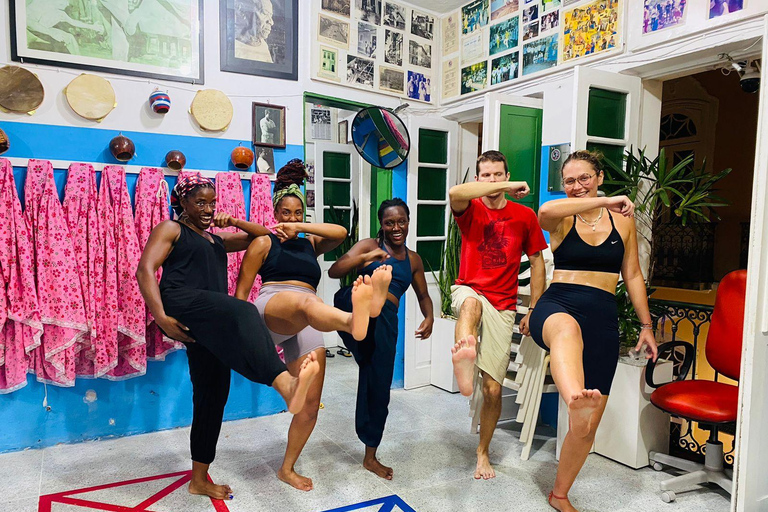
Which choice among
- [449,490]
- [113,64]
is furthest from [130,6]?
[449,490]

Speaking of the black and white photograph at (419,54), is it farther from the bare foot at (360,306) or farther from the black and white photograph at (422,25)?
the bare foot at (360,306)

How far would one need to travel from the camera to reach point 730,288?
2.95 metres

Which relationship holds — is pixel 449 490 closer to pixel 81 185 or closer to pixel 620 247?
pixel 620 247

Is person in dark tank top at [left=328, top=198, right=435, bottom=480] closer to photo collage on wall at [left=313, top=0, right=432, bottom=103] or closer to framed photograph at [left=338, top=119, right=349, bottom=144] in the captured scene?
photo collage on wall at [left=313, top=0, right=432, bottom=103]

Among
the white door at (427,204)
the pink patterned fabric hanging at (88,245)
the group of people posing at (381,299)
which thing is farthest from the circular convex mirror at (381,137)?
the pink patterned fabric hanging at (88,245)

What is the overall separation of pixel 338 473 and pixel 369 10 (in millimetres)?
3436

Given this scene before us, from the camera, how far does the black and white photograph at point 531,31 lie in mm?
3967

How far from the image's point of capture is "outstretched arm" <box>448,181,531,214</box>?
257 centimetres

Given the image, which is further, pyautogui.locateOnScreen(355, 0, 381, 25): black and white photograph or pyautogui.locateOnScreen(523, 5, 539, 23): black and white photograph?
pyautogui.locateOnScreen(355, 0, 381, 25): black and white photograph

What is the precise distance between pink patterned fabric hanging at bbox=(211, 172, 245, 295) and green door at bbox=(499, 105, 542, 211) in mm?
1842

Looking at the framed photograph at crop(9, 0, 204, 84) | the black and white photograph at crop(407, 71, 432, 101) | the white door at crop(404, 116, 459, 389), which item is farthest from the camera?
the black and white photograph at crop(407, 71, 432, 101)

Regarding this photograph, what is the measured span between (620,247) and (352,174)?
392cm

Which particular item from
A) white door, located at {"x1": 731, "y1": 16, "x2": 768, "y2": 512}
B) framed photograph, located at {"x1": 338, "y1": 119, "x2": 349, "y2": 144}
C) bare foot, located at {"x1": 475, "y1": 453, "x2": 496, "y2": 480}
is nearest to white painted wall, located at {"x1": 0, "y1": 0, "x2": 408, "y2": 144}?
framed photograph, located at {"x1": 338, "y1": 119, "x2": 349, "y2": 144}

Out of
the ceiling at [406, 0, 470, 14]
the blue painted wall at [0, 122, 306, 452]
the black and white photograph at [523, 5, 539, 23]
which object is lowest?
the blue painted wall at [0, 122, 306, 452]
